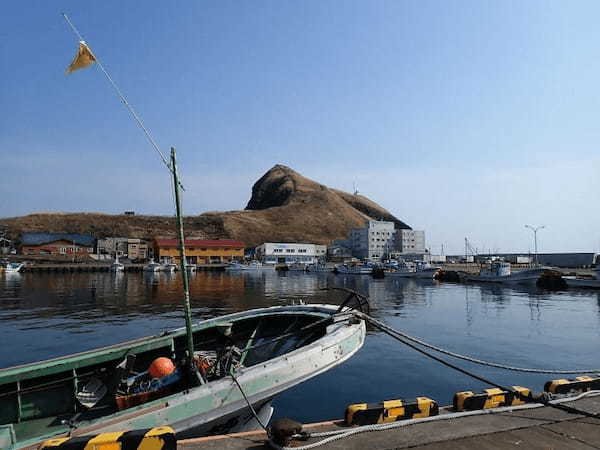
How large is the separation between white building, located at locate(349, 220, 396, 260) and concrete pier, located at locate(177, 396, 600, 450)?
14238 cm

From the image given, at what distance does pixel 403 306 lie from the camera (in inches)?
1357

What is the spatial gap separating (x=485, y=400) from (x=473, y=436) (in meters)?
1.63

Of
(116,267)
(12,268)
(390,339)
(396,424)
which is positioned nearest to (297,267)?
(116,267)

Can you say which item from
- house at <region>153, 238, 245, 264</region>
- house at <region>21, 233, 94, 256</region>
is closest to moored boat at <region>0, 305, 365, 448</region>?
house at <region>153, 238, 245, 264</region>

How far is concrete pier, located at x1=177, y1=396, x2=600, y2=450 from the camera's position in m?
5.55

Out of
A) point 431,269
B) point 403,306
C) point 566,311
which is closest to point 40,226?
point 431,269

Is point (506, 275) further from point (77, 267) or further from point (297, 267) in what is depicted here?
point (77, 267)

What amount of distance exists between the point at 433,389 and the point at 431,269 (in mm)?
69561

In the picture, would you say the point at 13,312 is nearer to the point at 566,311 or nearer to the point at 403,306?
the point at 403,306

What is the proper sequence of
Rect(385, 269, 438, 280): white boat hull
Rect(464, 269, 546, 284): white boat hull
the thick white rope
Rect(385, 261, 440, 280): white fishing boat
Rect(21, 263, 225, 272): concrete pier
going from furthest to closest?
Rect(21, 263, 225, 272): concrete pier, Rect(385, 261, 440, 280): white fishing boat, Rect(385, 269, 438, 280): white boat hull, Rect(464, 269, 546, 284): white boat hull, the thick white rope

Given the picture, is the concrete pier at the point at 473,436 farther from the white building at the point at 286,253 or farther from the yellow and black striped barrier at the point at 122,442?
the white building at the point at 286,253

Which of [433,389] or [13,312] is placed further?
[13,312]

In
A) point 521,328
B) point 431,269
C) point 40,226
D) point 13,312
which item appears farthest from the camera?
point 40,226

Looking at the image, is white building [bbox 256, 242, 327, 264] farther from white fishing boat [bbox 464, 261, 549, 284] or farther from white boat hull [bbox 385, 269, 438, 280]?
white fishing boat [bbox 464, 261, 549, 284]
